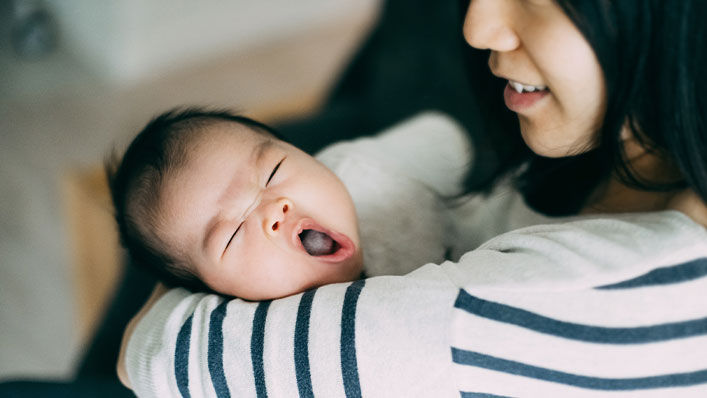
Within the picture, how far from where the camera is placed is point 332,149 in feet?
3.47

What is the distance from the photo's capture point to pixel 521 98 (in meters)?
0.80

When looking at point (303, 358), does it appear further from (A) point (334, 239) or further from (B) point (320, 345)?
(A) point (334, 239)

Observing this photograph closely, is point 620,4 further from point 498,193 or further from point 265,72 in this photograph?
point 265,72

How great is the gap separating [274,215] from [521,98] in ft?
1.09

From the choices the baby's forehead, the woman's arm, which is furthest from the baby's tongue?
the woman's arm

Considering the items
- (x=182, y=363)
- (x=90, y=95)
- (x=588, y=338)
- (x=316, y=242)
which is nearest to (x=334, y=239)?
(x=316, y=242)

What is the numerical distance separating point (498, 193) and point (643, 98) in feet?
1.23

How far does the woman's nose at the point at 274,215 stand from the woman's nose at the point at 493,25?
0.30 metres

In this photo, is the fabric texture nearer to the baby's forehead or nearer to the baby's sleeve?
the baby's sleeve

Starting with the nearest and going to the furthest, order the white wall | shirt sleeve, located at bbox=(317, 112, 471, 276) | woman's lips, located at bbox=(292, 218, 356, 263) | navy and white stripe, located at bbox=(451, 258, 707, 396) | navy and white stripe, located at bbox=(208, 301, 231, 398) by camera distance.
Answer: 1. navy and white stripe, located at bbox=(451, 258, 707, 396)
2. navy and white stripe, located at bbox=(208, 301, 231, 398)
3. woman's lips, located at bbox=(292, 218, 356, 263)
4. shirt sleeve, located at bbox=(317, 112, 471, 276)
5. the white wall

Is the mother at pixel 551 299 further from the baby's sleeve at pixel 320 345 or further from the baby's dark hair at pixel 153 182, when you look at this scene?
the baby's dark hair at pixel 153 182

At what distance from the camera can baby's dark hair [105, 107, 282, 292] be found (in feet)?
2.77

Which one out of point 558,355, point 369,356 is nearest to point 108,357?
point 369,356

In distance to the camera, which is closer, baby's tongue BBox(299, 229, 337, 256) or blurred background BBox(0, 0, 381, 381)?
Answer: baby's tongue BBox(299, 229, 337, 256)
